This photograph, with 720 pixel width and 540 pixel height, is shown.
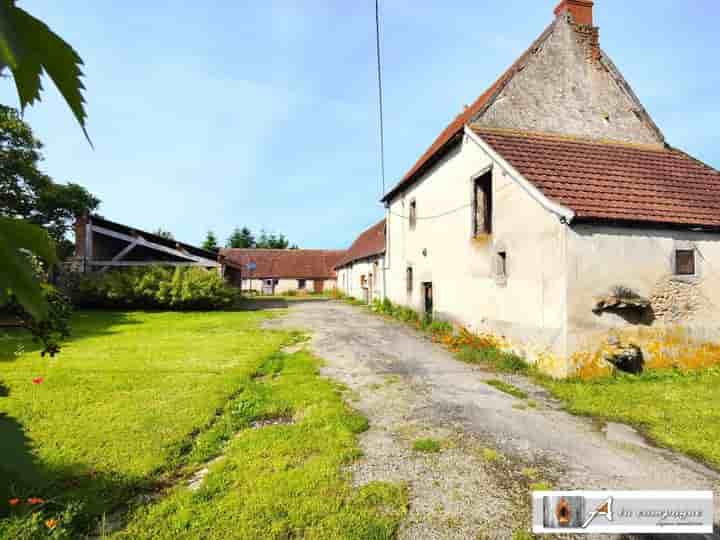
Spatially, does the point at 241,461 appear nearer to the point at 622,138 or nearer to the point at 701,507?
the point at 701,507

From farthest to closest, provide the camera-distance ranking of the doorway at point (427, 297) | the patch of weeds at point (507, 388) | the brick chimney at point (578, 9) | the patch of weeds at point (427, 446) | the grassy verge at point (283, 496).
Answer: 1. the doorway at point (427, 297)
2. the brick chimney at point (578, 9)
3. the patch of weeds at point (507, 388)
4. the patch of weeds at point (427, 446)
5. the grassy verge at point (283, 496)

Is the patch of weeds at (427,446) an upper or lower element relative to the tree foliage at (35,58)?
lower

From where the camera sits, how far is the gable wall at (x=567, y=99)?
9.83 m

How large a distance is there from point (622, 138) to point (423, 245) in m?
6.78

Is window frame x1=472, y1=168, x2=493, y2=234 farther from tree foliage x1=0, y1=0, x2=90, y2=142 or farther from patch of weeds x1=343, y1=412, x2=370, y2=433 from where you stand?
tree foliage x1=0, y1=0, x2=90, y2=142

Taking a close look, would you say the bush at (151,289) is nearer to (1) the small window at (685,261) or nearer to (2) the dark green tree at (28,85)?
(1) the small window at (685,261)

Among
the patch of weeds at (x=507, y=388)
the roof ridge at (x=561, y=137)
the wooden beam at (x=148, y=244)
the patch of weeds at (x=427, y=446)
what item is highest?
the roof ridge at (x=561, y=137)

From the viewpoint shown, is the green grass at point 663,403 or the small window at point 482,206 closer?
the green grass at point 663,403

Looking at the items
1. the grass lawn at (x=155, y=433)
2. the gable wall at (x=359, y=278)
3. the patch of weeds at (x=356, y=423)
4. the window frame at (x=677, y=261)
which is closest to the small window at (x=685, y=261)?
the window frame at (x=677, y=261)

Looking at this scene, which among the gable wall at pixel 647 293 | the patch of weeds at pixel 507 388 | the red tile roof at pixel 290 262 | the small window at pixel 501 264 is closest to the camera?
the patch of weeds at pixel 507 388

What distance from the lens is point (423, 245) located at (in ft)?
45.5

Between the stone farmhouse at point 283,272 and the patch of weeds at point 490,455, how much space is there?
36.7m

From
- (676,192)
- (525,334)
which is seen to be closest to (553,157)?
(676,192)

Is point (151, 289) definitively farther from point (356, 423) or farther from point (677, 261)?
point (677, 261)
